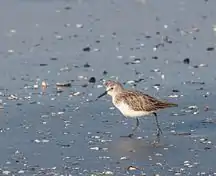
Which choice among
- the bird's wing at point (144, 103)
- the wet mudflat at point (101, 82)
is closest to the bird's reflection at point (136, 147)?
the wet mudflat at point (101, 82)

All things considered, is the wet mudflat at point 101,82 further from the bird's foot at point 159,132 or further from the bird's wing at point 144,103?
the bird's wing at point 144,103

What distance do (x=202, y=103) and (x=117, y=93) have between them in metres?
1.35

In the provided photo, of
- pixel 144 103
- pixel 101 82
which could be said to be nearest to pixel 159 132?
pixel 144 103

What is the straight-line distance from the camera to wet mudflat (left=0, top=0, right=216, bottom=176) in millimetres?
9891

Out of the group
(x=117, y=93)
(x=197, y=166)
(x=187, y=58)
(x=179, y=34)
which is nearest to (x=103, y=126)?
(x=117, y=93)

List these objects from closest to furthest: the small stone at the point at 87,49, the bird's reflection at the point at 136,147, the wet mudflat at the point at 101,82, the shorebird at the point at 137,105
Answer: the wet mudflat at the point at 101,82 < the bird's reflection at the point at 136,147 < the shorebird at the point at 137,105 < the small stone at the point at 87,49

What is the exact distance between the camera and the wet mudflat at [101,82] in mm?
9891

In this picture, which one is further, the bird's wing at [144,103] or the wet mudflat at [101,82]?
the bird's wing at [144,103]

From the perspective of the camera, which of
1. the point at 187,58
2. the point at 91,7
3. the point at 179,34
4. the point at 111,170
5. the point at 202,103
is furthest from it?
the point at 91,7

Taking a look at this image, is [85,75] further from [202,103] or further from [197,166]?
[197,166]

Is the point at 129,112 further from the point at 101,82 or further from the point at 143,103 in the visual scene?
the point at 101,82

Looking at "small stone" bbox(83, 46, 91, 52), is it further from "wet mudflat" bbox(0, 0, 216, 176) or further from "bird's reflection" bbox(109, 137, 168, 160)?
"bird's reflection" bbox(109, 137, 168, 160)

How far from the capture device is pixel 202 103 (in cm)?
1220

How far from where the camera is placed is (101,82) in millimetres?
13352
